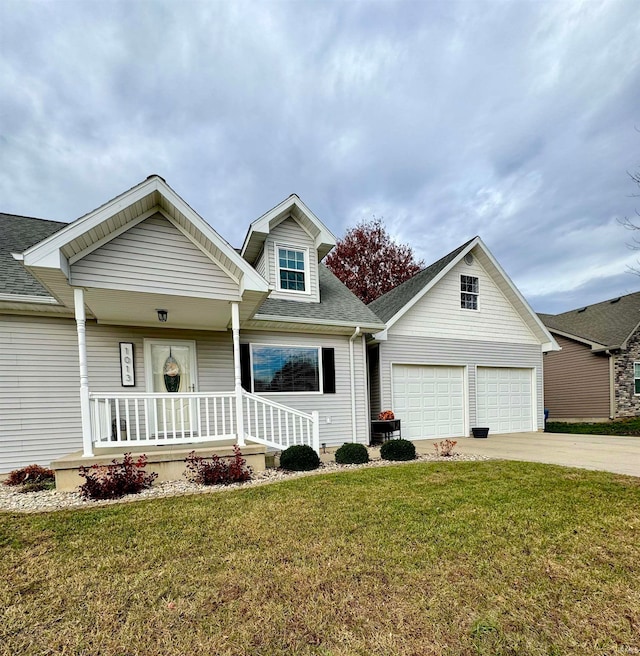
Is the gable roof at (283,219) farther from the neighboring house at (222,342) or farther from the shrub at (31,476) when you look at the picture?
the shrub at (31,476)

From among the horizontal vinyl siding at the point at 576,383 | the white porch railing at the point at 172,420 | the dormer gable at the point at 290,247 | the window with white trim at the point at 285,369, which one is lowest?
the horizontal vinyl siding at the point at 576,383

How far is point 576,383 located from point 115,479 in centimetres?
1840

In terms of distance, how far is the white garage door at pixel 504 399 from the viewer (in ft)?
36.2

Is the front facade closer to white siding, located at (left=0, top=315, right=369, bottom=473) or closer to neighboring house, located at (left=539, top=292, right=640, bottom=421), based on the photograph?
white siding, located at (left=0, top=315, right=369, bottom=473)

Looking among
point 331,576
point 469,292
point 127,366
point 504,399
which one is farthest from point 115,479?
point 504,399

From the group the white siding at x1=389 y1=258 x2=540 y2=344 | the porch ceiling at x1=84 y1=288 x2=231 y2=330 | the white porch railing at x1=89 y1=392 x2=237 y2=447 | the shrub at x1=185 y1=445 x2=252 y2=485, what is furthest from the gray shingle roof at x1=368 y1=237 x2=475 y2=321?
the shrub at x1=185 y1=445 x2=252 y2=485

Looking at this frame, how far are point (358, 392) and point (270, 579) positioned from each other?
6.40 m

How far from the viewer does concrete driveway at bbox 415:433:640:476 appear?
6.20 meters

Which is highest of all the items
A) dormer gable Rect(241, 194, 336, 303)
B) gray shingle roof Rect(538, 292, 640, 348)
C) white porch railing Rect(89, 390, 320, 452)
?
dormer gable Rect(241, 194, 336, 303)

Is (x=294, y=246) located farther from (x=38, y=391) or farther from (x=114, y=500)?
(x=114, y=500)

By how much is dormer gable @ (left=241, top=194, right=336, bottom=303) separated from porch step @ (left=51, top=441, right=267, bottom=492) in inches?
162

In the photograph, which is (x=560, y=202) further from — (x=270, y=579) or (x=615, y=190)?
(x=270, y=579)

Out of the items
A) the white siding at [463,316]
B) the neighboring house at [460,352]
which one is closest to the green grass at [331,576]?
the neighboring house at [460,352]

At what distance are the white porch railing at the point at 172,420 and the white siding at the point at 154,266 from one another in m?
1.80
